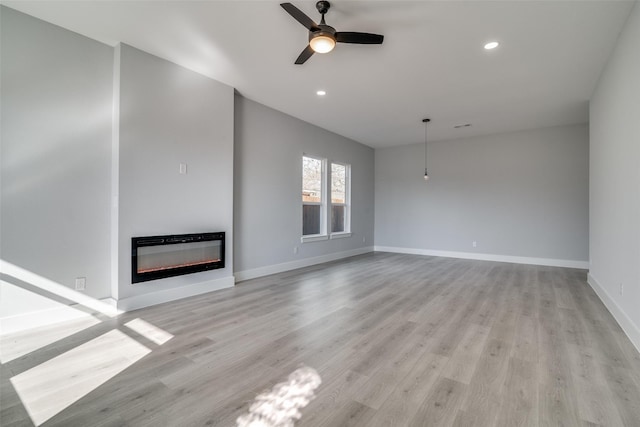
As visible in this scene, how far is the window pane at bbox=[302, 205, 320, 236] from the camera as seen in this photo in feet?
20.1

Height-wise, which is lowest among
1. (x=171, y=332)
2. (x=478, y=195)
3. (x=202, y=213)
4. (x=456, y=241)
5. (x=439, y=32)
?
(x=171, y=332)

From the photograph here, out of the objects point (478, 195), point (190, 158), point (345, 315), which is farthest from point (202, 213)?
point (478, 195)

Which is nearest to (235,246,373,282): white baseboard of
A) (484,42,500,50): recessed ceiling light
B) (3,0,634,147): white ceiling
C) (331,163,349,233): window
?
(331,163,349,233): window

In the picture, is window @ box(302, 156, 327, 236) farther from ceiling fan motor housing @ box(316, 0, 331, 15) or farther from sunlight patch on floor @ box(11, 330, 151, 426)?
sunlight patch on floor @ box(11, 330, 151, 426)

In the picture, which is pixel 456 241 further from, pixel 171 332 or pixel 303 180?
pixel 171 332

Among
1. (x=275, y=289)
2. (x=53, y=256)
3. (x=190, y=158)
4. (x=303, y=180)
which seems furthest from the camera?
(x=303, y=180)

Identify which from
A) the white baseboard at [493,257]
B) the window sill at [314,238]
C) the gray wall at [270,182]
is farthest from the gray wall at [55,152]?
the white baseboard at [493,257]

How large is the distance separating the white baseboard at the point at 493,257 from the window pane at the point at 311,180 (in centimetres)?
301

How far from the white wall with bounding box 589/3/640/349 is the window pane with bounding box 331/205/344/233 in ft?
15.2

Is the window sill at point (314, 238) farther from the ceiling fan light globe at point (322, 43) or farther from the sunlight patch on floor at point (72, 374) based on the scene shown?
the ceiling fan light globe at point (322, 43)

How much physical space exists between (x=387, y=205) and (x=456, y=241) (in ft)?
6.73

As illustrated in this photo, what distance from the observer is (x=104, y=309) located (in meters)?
3.17

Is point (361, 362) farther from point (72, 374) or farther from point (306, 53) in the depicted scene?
point (306, 53)

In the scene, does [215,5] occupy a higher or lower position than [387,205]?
higher
